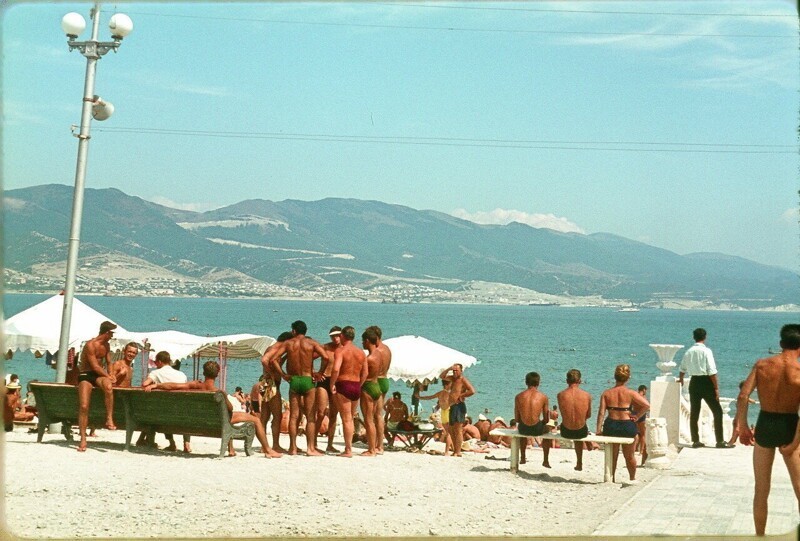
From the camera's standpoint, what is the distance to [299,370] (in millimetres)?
12211

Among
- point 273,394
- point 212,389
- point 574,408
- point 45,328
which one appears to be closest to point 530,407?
point 574,408

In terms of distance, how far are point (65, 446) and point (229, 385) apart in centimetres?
5406

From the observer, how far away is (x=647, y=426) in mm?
13719

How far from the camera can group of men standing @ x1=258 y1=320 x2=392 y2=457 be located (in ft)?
39.9

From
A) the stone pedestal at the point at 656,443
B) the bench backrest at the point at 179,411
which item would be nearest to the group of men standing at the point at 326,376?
the bench backrest at the point at 179,411

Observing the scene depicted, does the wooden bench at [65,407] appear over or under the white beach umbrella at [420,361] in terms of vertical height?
under

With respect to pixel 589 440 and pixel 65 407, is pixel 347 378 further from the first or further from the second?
pixel 65 407

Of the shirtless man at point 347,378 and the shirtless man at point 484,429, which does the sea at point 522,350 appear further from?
the shirtless man at point 347,378

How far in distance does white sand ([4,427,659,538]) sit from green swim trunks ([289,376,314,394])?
2.45ft

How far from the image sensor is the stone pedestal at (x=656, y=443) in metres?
13.6

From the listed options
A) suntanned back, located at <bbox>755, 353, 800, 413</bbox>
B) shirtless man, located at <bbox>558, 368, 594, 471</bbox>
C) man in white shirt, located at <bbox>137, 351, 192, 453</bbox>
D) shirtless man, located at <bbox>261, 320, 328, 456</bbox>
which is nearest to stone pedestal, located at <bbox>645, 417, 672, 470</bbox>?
shirtless man, located at <bbox>558, 368, 594, 471</bbox>

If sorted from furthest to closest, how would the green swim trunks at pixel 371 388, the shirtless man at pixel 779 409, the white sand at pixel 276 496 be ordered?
the green swim trunks at pixel 371 388, the white sand at pixel 276 496, the shirtless man at pixel 779 409

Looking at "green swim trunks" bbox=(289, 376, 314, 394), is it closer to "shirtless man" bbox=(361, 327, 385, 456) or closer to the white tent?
"shirtless man" bbox=(361, 327, 385, 456)

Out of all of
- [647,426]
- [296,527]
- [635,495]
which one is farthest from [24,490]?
[647,426]
